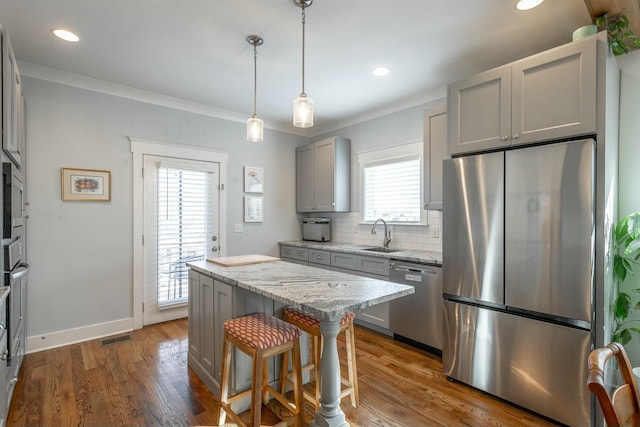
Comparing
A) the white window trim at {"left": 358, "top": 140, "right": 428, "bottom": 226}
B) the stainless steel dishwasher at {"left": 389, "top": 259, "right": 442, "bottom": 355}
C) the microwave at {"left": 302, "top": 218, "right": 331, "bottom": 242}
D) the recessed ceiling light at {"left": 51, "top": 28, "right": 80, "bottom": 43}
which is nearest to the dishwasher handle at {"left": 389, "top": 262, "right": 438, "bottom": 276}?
the stainless steel dishwasher at {"left": 389, "top": 259, "right": 442, "bottom": 355}

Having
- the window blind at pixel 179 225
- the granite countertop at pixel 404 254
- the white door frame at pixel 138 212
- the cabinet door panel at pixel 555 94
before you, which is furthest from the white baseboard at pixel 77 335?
the cabinet door panel at pixel 555 94

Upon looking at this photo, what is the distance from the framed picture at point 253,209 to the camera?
4.36 metres

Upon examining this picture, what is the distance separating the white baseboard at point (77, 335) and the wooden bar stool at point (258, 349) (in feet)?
6.82

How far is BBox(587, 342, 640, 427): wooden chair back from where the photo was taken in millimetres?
799

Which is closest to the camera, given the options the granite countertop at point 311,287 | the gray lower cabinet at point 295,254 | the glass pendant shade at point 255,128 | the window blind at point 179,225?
the granite countertop at point 311,287

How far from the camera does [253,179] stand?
4.43m

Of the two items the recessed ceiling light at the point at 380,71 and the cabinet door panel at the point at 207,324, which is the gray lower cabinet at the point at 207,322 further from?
the recessed ceiling light at the point at 380,71

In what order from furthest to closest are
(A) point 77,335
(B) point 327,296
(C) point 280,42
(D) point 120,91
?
(D) point 120,91
(A) point 77,335
(C) point 280,42
(B) point 327,296

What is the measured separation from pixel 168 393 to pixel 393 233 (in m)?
2.77

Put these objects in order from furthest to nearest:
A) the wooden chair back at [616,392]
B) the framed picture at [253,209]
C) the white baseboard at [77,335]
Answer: the framed picture at [253,209], the white baseboard at [77,335], the wooden chair back at [616,392]

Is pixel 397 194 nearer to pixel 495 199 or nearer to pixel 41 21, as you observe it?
pixel 495 199

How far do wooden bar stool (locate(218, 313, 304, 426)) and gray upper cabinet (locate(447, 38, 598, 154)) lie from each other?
1841mm

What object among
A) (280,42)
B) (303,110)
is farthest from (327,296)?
(280,42)

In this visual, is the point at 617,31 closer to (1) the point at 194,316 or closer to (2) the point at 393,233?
(2) the point at 393,233
